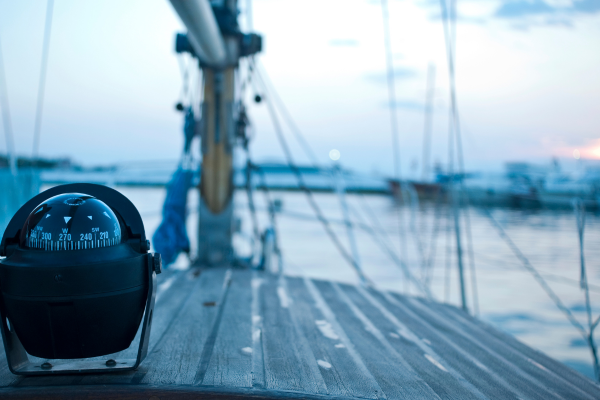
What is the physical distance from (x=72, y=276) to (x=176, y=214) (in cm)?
347

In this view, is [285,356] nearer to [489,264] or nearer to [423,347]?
[423,347]

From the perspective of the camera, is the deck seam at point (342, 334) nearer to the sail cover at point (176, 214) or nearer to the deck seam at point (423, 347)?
the deck seam at point (423, 347)

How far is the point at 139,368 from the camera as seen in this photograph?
1.76 m

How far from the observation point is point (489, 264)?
31.2 feet

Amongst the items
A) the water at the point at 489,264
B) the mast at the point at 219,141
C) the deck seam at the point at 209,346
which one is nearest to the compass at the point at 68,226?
the deck seam at the point at 209,346

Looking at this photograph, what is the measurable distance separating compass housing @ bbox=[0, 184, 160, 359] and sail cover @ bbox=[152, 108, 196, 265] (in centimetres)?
310

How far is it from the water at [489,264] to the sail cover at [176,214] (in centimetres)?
35

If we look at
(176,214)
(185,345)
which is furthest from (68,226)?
(176,214)

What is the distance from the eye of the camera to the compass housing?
1419mm

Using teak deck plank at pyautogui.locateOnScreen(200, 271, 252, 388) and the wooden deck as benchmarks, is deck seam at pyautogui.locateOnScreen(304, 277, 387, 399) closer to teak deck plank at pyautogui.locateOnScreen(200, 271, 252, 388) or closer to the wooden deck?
the wooden deck

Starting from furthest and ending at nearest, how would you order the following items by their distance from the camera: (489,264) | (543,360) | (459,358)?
(489,264), (543,360), (459,358)

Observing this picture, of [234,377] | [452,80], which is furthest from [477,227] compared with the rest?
[234,377]

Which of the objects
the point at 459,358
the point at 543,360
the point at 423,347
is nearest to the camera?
the point at 459,358

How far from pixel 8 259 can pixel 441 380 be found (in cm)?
157
